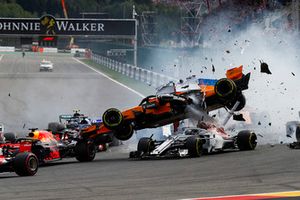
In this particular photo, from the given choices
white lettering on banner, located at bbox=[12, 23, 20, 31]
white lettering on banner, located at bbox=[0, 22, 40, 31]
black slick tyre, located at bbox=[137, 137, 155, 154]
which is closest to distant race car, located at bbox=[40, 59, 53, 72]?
white lettering on banner, located at bbox=[12, 23, 20, 31]

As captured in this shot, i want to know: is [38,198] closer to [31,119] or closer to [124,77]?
[31,119]

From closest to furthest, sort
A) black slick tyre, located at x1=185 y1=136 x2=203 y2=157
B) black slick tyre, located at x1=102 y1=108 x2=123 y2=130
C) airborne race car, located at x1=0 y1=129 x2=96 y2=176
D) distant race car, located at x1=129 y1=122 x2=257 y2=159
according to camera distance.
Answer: airborne race car, located at x1=0 y1=129 x2=96 y2=176, black slick tyre, located at x1=185 y1=136 x2=203 y2=157, distant race car, located at x1=129 y1=122 x2=257 y2=159, black slick tyre, located at x1=102 y1=108 x2=123 y2=130

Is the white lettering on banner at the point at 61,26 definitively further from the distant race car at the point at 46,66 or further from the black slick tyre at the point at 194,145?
the black slick tyre at the point at 194,145

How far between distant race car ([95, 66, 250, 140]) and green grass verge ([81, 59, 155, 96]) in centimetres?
2132

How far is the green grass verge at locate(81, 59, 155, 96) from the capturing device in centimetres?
4574

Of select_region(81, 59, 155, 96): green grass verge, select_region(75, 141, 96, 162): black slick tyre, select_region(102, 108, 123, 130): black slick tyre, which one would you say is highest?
select_region(81, 59, 155, 96): green grass verge

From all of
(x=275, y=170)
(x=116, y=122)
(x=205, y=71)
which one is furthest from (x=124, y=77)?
(x=275, y=170)

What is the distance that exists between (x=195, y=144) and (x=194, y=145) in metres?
0.04

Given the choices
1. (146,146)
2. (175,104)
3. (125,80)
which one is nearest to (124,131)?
(146,146)

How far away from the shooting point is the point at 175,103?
858 inches

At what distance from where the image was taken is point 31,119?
37.8 meters

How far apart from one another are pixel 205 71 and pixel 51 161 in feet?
34.8

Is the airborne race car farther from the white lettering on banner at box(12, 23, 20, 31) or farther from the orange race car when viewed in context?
the white lettering on banner at box(12, 23, 20, 31)

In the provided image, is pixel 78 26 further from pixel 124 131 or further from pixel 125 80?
pixel 124 131
